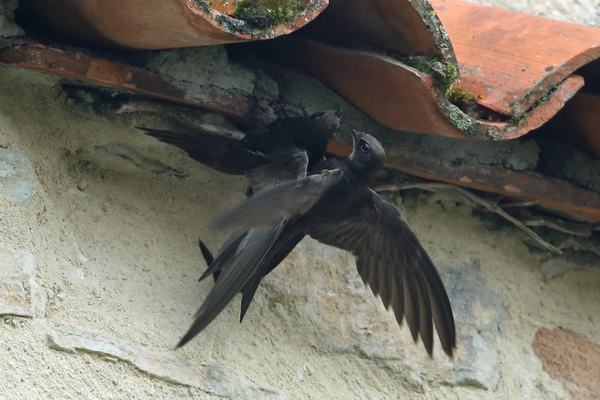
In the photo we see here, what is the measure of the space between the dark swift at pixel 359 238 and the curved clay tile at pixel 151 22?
0.39 metres

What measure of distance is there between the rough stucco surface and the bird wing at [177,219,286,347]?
0.22 metres

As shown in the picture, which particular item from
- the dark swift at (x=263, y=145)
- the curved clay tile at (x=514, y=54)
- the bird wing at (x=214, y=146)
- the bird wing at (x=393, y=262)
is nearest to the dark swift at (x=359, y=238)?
the bird wing at (x=393, y=262)

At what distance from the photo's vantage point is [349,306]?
6.57 feet

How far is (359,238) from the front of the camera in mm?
2078

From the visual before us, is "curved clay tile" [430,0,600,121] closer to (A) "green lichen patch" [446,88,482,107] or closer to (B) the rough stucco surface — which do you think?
(A) "green lichen patch" [446,88,482,107]

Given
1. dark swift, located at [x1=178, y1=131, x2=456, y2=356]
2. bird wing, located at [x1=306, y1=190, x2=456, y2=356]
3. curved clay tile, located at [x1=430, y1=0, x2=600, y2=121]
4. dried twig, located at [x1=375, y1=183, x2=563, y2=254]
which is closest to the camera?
dark swift, located at [x1=178, y1=131, x2=456, y2=356]

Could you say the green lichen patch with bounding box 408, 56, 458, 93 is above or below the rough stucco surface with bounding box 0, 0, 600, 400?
above

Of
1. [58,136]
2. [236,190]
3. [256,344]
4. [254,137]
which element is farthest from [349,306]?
[58,136]

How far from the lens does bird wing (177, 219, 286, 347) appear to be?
1.42 m

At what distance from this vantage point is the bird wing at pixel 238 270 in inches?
55.7

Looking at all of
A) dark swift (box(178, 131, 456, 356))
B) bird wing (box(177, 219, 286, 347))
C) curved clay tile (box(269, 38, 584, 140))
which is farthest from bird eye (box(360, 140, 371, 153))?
bird wing (box(177, 219, 286, 347))

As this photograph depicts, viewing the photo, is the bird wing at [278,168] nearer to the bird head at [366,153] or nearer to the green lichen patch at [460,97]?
the bird head at [366,153]

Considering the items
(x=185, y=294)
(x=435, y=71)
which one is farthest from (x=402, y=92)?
(x=185, y=294)

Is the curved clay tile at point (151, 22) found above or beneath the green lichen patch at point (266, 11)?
beneath
